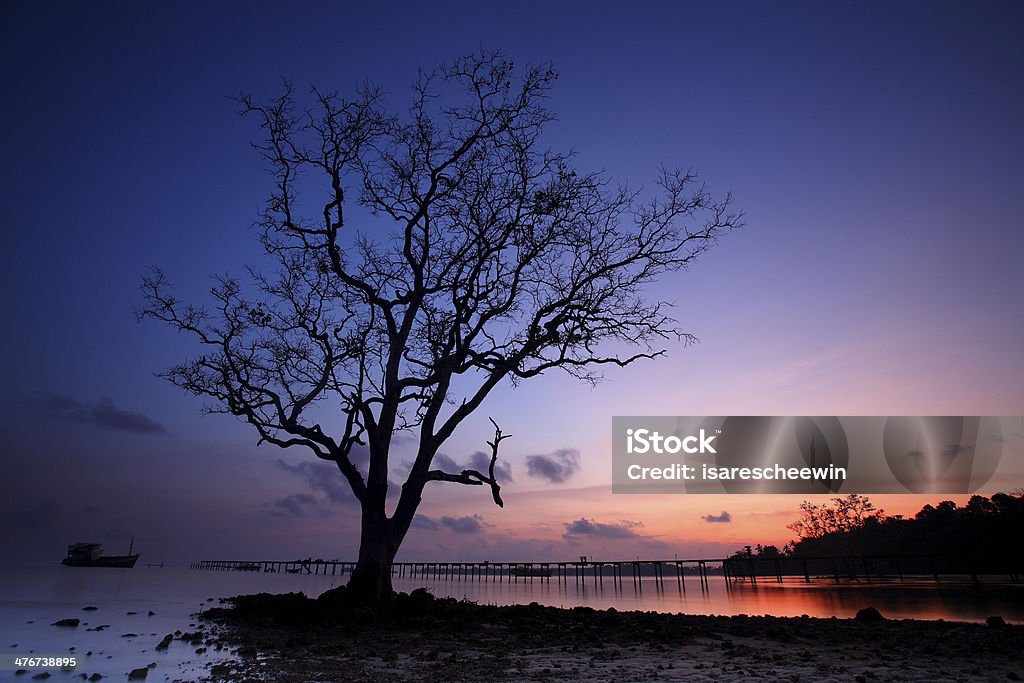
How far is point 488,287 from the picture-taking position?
48.3 feet

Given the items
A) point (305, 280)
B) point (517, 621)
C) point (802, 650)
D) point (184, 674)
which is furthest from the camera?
point (305, 280)

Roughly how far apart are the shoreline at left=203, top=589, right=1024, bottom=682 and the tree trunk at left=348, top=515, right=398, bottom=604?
1.51 feet

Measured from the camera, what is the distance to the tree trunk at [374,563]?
1255cm

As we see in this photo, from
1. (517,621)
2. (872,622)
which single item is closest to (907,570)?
(872,622)

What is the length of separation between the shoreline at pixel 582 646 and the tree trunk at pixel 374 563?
459 mm

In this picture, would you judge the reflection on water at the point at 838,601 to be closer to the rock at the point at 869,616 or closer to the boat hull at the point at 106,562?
the rock at the point at 869,616

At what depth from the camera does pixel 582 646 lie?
8.65 m

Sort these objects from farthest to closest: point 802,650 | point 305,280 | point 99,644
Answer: point 305,280 → point 99,644 → point 802,650

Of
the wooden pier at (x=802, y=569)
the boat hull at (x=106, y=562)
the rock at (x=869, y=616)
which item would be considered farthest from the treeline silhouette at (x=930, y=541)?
the boat hull at (x=106, y=562)

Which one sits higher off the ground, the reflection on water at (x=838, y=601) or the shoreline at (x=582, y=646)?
the shoreline at (x=582, y=646)

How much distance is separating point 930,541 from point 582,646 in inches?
3020

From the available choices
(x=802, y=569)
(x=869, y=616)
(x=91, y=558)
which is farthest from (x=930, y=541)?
(x=91, y=558)

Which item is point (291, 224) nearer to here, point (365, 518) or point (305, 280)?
point (305, 280)

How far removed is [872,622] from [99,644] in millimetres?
14724
